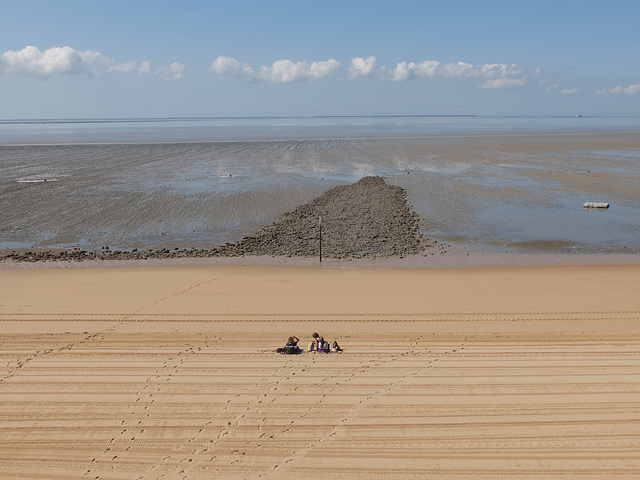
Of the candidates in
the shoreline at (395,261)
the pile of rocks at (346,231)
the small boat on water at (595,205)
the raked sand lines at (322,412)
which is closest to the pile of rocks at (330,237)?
the pile of rocks at (346,231)

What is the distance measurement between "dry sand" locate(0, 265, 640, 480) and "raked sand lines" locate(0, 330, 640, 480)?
30mm

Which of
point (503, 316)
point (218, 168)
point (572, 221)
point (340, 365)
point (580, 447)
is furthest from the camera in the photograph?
point (218, 168)

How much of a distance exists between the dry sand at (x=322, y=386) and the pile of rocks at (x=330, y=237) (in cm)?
555

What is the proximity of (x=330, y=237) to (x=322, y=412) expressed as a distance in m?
15.2

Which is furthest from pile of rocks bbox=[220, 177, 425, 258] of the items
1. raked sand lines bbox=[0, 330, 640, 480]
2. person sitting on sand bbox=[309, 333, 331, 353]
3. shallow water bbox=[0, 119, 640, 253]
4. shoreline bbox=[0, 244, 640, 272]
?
raked sand lines bbox=[0, 330, 640, 480]

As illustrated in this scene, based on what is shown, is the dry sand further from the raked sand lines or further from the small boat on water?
the small boat on water

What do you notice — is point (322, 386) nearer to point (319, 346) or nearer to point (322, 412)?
point (322, 412)

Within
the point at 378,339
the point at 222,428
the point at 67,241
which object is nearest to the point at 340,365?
the point at 378,339

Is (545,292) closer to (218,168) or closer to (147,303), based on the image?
(147,303)

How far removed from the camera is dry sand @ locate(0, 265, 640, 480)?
22.1 ft

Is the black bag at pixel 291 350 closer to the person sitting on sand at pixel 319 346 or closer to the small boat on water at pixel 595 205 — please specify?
the person sitting on sand at pixel 319 346

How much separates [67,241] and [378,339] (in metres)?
17.5

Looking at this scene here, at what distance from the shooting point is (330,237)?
22.7 meters

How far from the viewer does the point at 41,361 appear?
32.1 feet
